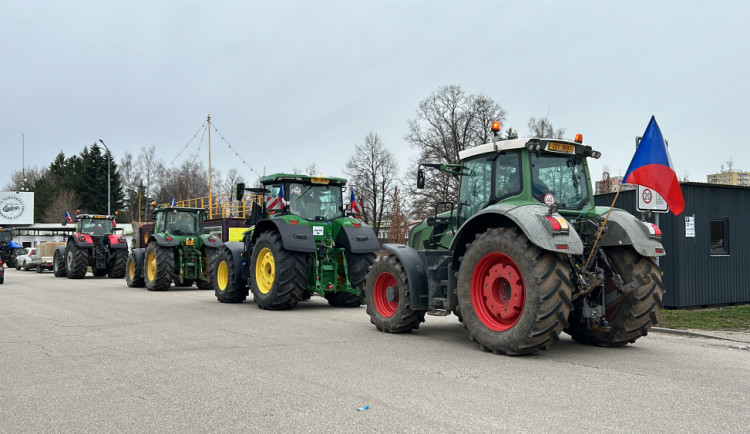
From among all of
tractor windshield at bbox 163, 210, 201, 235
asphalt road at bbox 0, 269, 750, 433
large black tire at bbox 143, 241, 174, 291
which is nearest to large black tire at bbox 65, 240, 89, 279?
tractor windshield at bbox 163, 210, 201, 235

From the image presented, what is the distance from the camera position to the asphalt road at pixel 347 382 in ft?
15.6

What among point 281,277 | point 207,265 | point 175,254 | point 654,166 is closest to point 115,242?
point 175,254

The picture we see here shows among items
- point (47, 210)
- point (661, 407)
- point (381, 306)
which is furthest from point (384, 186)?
point (661, 407)

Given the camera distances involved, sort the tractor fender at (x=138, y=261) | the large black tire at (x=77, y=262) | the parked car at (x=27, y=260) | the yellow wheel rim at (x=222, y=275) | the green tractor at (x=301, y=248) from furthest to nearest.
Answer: the parked car at (x=27, y=260), the large black tire at (x=77, y=262), the tractor fender at (x=138, y=261), the yellow wheel rim at (x=222, y=275), the green tractor at (x=301, y=248)

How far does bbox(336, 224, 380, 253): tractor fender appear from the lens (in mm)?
12883

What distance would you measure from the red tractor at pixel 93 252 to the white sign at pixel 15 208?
4043 centimetres

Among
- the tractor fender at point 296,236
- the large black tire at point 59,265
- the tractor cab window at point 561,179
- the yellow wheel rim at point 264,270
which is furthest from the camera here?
the large black tire at point 59,265

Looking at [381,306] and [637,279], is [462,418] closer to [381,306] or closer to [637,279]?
[637,279]

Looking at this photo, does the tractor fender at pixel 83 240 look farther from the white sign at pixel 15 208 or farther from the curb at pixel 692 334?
the white sign at pixel 15 208

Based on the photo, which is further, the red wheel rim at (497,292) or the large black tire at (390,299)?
the large black tire at (390,299)

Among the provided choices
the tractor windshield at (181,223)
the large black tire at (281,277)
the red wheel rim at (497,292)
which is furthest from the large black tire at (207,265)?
the red wheel rim at (497,292)

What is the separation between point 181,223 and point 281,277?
9221 millimetres

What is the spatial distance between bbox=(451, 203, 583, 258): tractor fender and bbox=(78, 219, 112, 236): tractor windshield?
23718 millimetres

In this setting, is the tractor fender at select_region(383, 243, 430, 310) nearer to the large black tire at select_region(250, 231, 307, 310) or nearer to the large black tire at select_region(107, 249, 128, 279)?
the large black tire at select_region(250, 231, 307, 310)
